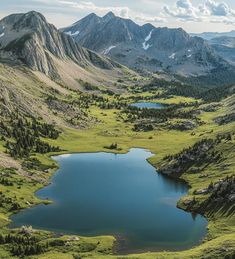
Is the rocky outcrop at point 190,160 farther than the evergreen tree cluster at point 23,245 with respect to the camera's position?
Yes

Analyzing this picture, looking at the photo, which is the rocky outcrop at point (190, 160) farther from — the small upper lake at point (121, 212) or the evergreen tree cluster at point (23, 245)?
the evergreen tree cluster at point (23, 245)

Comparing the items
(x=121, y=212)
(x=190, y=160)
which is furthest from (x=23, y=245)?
(x=190, y=160)

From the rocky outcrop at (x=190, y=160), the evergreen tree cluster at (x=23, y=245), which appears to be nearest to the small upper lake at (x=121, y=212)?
the rocky outcrop at (x=190, y=160)

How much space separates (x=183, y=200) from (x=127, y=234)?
3477 cm

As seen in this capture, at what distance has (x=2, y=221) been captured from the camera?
5079 inches

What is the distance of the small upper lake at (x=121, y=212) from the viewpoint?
123750 millimetres

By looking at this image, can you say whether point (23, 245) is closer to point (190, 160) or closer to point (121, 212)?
point (121, 212)

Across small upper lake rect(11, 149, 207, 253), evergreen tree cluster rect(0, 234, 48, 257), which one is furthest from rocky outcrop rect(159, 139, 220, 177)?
evergreen tree cluster rect(0, 234, 48, 257)

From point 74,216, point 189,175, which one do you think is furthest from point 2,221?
point 189,175

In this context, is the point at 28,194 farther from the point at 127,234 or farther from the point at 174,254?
the point at 174,254

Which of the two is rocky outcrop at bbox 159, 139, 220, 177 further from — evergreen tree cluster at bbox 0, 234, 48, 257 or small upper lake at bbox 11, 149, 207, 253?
evergreen tree cluster at bbox 0, 234, 48, 257

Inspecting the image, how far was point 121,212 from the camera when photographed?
142 metres

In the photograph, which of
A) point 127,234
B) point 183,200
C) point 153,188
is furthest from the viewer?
point 153,188

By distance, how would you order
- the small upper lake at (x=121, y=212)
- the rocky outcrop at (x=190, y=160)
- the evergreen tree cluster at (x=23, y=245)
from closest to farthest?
1. the evergreen tree cluster at (x=23, y=245)
2. the small upper lake at (x=121, y=212)
3. the rocky outcrop at (x=190, y=160)
